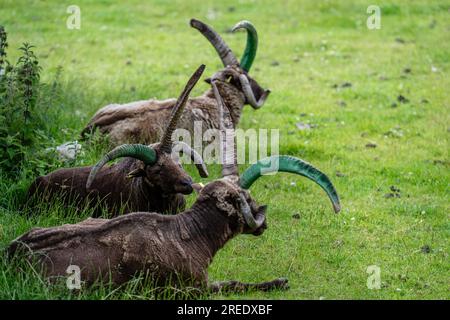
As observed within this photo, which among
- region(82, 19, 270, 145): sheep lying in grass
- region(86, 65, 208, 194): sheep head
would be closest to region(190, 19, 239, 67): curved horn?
region(82, 19, 270, 145): sheep lying in grass

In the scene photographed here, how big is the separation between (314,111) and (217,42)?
313cm

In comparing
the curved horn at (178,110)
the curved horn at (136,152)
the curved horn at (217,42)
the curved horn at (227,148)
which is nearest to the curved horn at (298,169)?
the curved horn at (227,148)

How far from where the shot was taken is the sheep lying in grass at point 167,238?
6.92 metres

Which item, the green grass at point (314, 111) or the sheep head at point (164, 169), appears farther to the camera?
the sheep head at point (164, 169)

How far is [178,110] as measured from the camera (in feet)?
26.8

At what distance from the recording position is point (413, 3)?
19469mm

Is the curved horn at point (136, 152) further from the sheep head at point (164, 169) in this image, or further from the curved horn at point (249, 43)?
the curved horn at point (249, 43)

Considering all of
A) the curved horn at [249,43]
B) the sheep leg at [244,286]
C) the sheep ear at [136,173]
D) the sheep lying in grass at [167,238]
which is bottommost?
the sheep leg at [244,286]

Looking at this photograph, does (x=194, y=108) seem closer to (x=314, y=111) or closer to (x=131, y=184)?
(x=131, y=184)

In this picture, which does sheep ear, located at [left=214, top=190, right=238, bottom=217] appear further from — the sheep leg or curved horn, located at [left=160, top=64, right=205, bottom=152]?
curved horn, located at [left=160, top=64, right=205, bottom=152]

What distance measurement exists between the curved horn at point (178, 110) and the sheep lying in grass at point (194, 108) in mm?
2189

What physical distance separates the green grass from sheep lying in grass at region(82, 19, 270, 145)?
443 millimetres

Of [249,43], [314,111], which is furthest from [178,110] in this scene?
[314,111]
